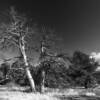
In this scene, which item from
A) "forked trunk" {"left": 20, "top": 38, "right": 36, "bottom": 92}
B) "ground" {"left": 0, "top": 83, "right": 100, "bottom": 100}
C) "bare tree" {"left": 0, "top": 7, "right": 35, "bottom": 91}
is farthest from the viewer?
"bare tree" {"left": 0, "top": 7, "right": 35, "bottom": 91}

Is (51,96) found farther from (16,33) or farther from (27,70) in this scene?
(16,33)

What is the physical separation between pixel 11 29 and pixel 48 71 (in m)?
5.62

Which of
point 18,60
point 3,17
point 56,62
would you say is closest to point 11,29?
point 3,17

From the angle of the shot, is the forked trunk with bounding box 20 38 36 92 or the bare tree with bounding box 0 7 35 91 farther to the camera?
the bare tree with bounding box 0 7 35 91

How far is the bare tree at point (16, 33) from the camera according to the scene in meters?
11.5

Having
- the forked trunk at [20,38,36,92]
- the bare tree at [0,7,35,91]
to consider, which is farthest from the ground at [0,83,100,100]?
the bare tree at [0,7,35,91]

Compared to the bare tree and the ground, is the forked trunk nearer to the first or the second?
the bare tree

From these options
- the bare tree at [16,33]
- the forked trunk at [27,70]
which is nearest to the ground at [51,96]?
the forked trunk at [27,70]

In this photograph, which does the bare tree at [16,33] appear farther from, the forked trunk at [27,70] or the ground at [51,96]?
the ground at [51,96]

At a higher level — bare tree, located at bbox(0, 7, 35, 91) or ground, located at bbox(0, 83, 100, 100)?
bare tree, located at bbox(0, 7, 35, 91)

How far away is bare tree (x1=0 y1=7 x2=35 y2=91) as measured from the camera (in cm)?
1153

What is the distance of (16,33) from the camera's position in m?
12.0

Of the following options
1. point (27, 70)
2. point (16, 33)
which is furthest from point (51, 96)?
point (16, 33)

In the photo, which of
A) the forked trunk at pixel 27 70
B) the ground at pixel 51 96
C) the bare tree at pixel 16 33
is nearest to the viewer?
the ground at pixel 51 96
